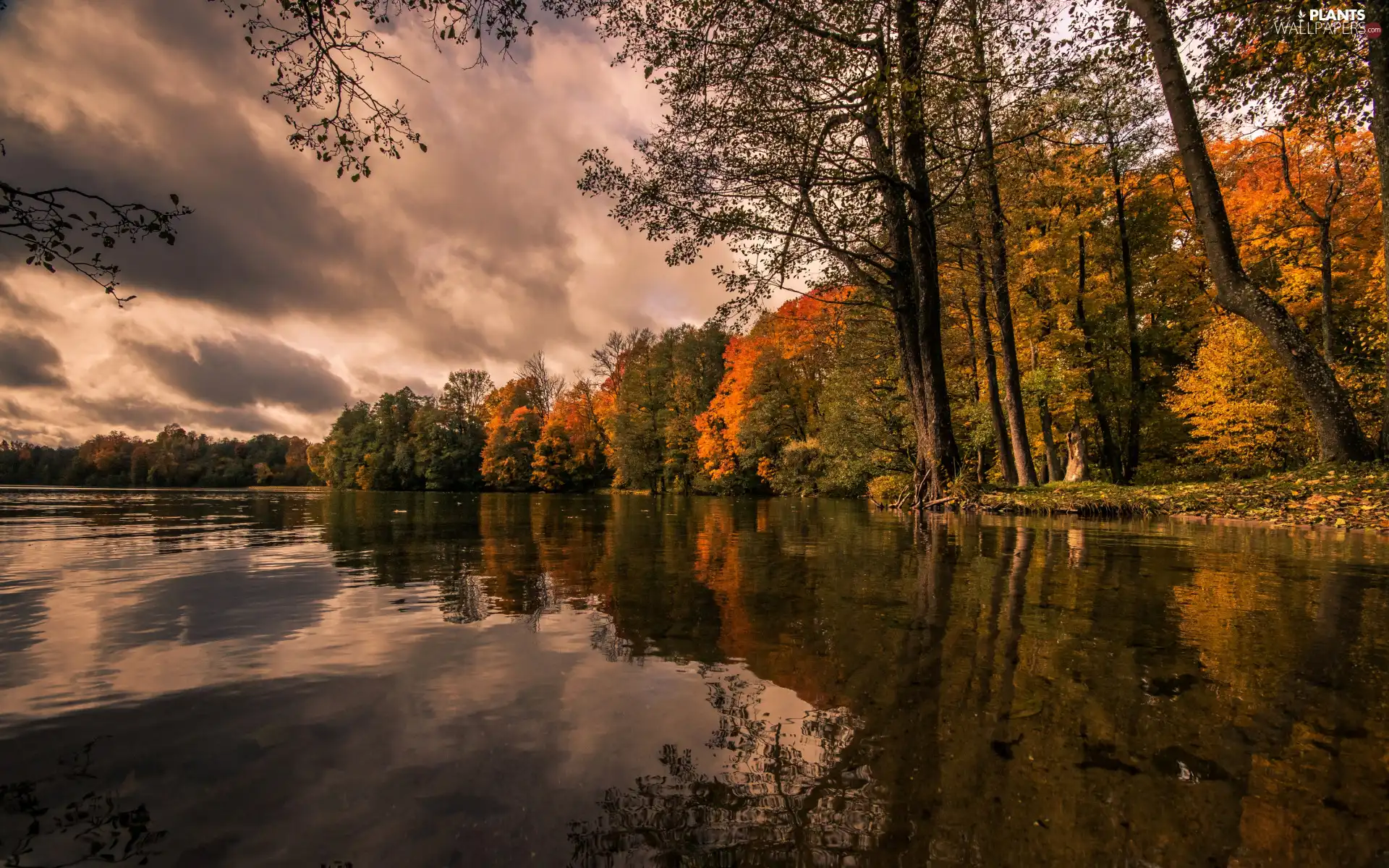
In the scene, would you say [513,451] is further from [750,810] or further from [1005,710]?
[750,810]

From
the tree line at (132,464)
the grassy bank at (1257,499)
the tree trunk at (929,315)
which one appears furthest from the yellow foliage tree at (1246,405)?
the tree line at (132,464)

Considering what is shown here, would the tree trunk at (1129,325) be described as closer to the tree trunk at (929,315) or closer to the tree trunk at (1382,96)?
the tree trunk at (929,315)

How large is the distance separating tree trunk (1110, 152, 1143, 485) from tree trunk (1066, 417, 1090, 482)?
1.31 metres

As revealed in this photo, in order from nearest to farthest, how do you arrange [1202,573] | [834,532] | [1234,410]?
[1202,573] < [834,532] < [1234,410]

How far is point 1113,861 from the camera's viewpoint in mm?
1111

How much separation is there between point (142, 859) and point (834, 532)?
8311 mm

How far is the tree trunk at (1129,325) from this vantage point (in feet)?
70.0

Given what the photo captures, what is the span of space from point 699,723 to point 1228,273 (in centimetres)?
1180

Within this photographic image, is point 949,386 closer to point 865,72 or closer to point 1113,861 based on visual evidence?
point 865,72

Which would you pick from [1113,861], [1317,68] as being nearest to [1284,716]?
[1113,861]

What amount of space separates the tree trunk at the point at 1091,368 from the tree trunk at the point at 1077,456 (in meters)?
0.74

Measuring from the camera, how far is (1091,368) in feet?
71.7

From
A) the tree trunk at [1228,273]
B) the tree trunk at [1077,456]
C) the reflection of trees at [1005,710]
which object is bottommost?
the reflection of trees at [1005,710]

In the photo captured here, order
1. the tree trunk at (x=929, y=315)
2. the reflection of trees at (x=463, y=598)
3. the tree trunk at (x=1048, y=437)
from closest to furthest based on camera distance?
the reflection of trees at (x=463, y=598) < the tree trunk at (x=929, y=315) < the tree trunk at (x=1048, y=437)
